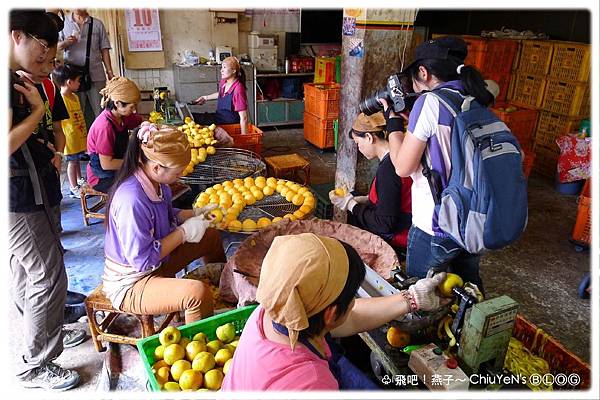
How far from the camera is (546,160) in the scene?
270 inches

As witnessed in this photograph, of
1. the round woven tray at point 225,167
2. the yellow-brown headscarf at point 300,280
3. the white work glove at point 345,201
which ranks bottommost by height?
the round woven tray at point 225,167

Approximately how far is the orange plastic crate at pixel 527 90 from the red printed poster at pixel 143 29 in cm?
634

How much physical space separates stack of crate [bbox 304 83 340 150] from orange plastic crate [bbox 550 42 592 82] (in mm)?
3272

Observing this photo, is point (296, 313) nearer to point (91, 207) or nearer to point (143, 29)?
point (91, 207)

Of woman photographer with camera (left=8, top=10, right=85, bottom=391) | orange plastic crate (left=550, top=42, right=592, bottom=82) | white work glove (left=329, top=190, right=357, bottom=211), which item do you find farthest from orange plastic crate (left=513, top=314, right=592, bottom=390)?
orange plastic crate (left=550, top=42, right=592, bottom=82)

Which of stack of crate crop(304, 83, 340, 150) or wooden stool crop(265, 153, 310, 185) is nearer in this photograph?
wooden stool crop(265, 153, 310, 185)

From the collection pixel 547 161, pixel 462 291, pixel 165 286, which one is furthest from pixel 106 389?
pixel 547 161

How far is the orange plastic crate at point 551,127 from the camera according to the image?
6.54 metres

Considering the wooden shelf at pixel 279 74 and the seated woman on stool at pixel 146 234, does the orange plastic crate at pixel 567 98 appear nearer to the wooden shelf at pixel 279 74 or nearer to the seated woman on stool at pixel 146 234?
the wooden shelf at pixel 279 74

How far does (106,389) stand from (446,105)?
2387 mm

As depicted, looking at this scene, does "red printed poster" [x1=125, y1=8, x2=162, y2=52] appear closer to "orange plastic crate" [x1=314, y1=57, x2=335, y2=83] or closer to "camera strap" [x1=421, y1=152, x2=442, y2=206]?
"orange plastic crate" [x1=314, y1=57, x2=335, y2=83]

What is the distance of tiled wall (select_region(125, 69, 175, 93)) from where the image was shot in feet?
27.4

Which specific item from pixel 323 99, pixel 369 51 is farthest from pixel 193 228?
pixel 323 99

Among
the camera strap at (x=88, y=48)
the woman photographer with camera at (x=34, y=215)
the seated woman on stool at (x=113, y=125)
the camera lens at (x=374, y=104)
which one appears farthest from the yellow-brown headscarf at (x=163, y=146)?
the camera strap at (x=88, y=48)
